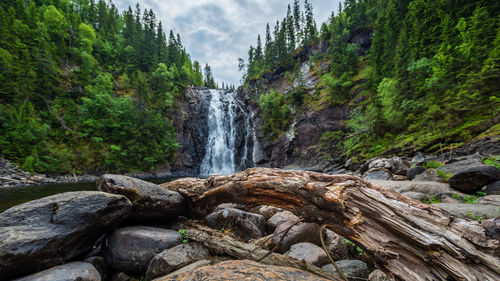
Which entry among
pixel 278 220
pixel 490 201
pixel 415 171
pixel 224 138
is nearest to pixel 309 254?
pixel 278 220

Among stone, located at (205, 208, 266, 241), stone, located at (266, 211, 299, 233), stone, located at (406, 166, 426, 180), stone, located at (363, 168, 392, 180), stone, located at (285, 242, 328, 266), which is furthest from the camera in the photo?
stone, located at (363, 168, 392, 180)

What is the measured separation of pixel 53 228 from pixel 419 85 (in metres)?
19.5

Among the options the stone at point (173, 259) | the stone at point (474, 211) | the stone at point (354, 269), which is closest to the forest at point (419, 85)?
the stone at point (474, 211)

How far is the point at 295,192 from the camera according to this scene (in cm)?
269

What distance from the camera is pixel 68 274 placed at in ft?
7.43

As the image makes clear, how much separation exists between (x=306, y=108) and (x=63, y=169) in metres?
30.2

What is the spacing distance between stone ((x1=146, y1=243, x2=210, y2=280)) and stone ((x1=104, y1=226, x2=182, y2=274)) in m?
0.36

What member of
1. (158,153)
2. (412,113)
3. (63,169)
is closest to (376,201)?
(412,113)

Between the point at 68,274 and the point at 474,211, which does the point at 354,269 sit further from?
the point at 68,274

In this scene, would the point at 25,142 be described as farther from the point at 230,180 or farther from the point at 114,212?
the point at 230,180

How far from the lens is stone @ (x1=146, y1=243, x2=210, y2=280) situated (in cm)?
270

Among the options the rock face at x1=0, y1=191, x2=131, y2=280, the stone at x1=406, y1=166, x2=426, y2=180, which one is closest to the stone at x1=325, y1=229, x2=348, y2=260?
the rock face at x1=0, y1=191, x2=131, y2=280

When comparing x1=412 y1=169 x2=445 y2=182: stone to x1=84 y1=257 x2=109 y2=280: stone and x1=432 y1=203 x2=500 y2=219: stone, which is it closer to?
x1=432 y1=203 x2=500 y2=219: stone

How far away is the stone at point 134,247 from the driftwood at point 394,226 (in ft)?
7.06
